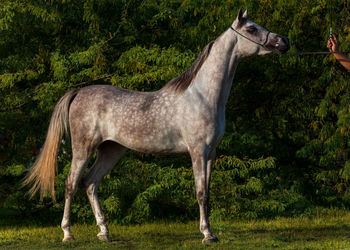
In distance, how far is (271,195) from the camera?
902 cm

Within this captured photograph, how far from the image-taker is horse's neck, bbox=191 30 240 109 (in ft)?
20.4

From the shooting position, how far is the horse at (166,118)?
20.1 ft

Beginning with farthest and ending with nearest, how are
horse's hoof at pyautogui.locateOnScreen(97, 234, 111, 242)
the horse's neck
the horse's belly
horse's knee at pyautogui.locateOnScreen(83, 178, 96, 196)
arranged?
horse's knee at pyautogui.locateOnScreen(83, 178, 96, 196), horse's hoof at pyautogui.locateOnScreen(97, 234, 111, 242), the horse's belly, the horse's neck

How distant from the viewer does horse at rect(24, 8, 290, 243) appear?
20.1ft

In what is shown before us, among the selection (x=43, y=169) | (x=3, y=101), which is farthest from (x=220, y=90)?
(x=3, y=101)

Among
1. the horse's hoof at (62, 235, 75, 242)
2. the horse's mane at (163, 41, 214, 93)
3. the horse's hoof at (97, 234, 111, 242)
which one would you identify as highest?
the horse's mane at (163, 41, 214, 93)

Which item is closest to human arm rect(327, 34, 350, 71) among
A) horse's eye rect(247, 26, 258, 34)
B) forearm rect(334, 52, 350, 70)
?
forearm rect(334, 52, 350, 70)

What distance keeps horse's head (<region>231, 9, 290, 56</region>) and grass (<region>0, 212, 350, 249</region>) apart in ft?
7.03

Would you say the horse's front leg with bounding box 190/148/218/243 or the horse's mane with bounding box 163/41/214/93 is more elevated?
the horse's mane with bounding box 163/41/214/93

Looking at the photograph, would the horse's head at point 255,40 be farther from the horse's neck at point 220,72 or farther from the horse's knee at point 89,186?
the horse's knee at point 89,186

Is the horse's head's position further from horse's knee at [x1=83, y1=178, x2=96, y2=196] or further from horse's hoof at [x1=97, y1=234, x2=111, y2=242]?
horse's hoof at [x1=97, y1=234, x2=111, y2=242]

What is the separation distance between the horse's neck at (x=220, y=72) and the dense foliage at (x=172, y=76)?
1917mm

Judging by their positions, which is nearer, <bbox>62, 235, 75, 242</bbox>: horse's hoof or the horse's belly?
the horse's belly

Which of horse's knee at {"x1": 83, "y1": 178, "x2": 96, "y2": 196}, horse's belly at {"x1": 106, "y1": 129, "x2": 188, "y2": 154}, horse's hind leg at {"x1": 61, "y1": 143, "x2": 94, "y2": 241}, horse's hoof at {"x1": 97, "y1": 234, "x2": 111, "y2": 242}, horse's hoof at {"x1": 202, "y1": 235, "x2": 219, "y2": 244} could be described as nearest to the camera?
horse's hoof at {"x1": 202, "y1": 235, "x2": 219, "y2": 244}
